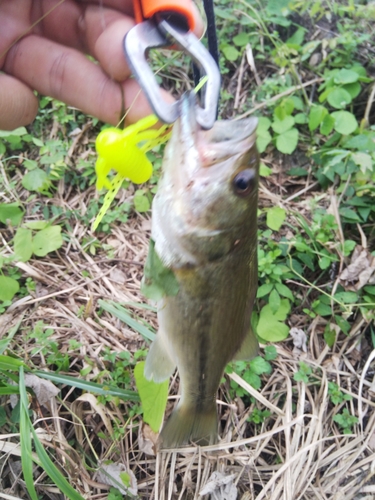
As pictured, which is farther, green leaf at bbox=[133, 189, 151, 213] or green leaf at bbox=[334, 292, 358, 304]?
green leaf at bbox=[133, 189, 151, 213]

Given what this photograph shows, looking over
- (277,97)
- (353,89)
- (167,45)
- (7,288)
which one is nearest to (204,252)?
(167,45)

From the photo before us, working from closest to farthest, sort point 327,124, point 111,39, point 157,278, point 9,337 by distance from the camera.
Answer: point 157,278, point 111,39, point 9,337, point 327,124

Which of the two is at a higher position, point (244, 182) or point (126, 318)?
point (244, 182)

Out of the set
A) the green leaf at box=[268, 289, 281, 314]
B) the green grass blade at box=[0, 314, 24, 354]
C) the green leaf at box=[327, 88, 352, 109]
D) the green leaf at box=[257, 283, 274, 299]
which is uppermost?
the green leaf at box=[327, 88, 352, 109]

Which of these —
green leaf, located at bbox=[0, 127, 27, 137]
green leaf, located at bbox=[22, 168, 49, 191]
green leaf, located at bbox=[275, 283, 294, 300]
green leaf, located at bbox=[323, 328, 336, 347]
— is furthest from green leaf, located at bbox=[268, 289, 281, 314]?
green leaf, located at bbox=[0, 127, 27, 137]

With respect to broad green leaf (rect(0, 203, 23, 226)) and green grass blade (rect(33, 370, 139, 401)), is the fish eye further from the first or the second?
broad green leaf (rect(0, 203, 23, 226))

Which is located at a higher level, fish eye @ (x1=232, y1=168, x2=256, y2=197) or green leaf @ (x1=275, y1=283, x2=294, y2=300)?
fish eye @ (x1=232, y1=168, x2=256, y2=197)

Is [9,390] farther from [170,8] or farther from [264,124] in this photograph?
[264,124]
